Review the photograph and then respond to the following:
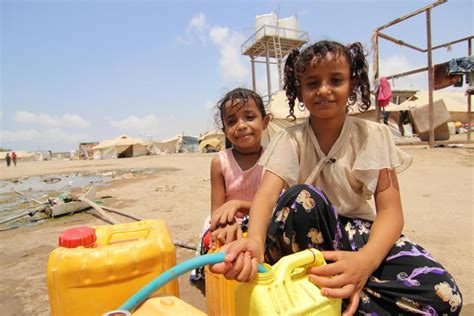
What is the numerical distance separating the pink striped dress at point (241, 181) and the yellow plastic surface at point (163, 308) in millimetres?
1060

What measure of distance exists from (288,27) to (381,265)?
19572 millimetres

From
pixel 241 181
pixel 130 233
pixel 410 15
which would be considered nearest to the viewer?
pixel 130 233

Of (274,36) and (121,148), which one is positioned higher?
(274,36)

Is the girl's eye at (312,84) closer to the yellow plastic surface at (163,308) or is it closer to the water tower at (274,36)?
the yellow plastic surface at (163,308)

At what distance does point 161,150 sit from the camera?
34094mm

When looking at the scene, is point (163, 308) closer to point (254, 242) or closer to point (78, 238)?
point (254, 242)

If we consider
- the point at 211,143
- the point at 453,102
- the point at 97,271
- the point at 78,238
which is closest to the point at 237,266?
the point at 97,271

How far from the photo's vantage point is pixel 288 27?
738 inches

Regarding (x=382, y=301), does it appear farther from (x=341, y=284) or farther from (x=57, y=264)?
(x=57, y=264)

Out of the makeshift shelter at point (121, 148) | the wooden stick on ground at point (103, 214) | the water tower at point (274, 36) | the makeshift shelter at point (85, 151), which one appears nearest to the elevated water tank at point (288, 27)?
the water tower at point (274, 36)

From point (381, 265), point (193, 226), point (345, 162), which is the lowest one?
point (193, 226)

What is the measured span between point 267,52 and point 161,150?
62.6 feet

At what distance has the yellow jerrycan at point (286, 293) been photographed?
32.5 inches

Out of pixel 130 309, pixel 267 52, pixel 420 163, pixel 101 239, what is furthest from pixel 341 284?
pixel 267 52
